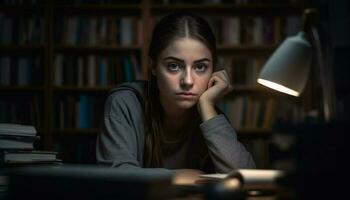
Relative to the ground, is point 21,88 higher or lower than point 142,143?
higher

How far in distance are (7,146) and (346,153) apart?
0.85 m

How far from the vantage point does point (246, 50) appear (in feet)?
11.8

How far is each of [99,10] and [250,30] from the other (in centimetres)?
113

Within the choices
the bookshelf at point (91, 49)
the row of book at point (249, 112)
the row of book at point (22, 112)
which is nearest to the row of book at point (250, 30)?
the bookshelf at point (91, 49)

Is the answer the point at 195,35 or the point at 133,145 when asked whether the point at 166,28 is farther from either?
the point at 133,145

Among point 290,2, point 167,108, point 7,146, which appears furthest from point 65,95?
point 7,146

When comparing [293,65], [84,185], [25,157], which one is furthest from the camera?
[25,157]

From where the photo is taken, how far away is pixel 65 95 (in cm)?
367

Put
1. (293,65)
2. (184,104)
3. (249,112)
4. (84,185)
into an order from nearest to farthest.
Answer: (84,185) → (293,65) → (184,104) → (249,112)

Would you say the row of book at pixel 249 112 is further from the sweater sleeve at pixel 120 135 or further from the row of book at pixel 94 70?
the sweater sleeve at pixel 120 135

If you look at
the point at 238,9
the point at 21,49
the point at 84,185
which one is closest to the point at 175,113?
the point at 84,185

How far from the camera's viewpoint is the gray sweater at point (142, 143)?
1.46 meters

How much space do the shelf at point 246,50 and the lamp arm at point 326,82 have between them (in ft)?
7.98

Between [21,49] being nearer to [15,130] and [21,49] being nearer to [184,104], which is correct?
[184,104]
